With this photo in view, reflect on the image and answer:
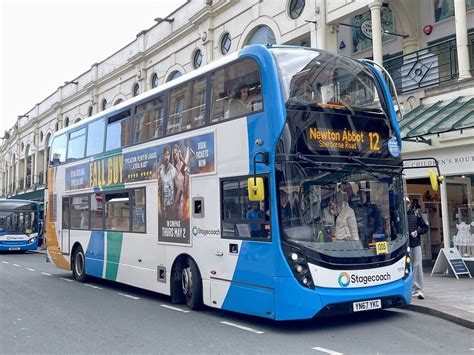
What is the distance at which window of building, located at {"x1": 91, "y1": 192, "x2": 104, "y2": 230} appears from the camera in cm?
1278

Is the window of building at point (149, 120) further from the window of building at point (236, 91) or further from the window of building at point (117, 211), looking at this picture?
the window of building at point (236, 91)

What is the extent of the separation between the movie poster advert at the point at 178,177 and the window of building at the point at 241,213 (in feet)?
2.04

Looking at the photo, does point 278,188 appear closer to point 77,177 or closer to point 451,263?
point 451,263

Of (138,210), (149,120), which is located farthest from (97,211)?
(149,120)

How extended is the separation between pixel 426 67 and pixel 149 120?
8.48m

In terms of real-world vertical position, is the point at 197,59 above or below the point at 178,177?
above

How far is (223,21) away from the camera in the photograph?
21922 mm

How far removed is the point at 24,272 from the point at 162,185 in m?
9.66

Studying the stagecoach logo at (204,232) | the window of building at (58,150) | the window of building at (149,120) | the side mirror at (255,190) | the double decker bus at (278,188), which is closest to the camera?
the side mirror at (255,190)

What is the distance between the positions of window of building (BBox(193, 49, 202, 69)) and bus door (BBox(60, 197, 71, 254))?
36.3 ft

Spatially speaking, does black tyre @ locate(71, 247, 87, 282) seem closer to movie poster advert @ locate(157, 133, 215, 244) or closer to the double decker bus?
the double decker bus

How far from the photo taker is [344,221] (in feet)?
25.2

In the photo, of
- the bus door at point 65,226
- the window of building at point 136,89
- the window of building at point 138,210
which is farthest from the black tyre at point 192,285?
the window of building at point 136,89

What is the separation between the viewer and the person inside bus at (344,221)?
7.61 metres
